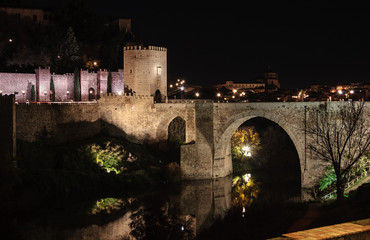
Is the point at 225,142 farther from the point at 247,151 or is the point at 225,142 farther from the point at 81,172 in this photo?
the point at 81,172

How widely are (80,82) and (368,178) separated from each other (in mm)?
32707

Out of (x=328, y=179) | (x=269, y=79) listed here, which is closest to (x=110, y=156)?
(x=328, y=179)

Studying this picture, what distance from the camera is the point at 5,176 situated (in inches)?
1249

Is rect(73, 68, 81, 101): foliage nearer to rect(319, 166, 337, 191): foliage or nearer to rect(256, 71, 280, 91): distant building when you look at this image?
rect(319, 166, 337, 191): foliage

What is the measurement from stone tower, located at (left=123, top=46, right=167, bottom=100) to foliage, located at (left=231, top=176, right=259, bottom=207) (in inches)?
518

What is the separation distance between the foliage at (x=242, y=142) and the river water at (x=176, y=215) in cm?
851

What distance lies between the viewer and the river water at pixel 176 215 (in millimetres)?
24359

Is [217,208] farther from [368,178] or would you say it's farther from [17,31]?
[17,31]

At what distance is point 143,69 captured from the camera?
48312mm

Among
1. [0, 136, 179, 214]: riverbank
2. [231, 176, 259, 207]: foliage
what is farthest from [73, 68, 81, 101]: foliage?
[231, 176, 259, 207]: foliage

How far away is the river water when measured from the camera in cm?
2436

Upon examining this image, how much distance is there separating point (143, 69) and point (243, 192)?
1730 cm

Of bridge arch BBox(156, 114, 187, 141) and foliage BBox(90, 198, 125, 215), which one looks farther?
bridge arch BBox(156, 114, 187, 141)

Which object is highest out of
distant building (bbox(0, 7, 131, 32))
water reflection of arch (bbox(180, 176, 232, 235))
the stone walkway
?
distant building (bbox(0, 7, 131, 32))
